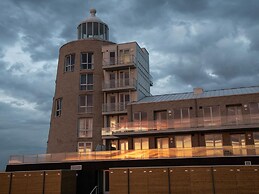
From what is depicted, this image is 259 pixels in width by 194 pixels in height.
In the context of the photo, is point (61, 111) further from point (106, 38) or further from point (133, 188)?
point (133, 188)

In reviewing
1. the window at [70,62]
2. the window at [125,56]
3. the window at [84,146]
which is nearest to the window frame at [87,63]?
the window at [70,62]

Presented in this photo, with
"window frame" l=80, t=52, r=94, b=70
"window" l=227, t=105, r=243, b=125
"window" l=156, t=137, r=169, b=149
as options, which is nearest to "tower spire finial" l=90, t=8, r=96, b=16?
"window frame" l=80, t=52, r=94, b=70

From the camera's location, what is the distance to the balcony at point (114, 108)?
127ft

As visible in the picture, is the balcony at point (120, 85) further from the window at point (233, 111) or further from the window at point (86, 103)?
the window at point (233, 111)

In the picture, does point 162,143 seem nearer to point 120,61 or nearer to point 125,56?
point 120,61

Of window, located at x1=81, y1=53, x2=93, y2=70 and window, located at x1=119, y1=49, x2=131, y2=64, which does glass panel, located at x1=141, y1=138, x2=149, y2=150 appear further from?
window, located at x1=81, y1=53, x2=93, y2=70

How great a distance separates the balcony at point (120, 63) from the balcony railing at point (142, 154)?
13387 mm

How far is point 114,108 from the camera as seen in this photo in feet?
129

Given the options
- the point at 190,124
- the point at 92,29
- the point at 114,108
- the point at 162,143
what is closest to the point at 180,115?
the point at 190,124

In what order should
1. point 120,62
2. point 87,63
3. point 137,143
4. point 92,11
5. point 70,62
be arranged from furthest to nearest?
point 92,11, point 70,62, point 87,63, point 120,62, point 137,143

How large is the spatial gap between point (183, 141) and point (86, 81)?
50.1 ft

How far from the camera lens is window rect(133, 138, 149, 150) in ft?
113

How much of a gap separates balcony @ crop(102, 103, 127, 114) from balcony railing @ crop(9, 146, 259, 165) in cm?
926

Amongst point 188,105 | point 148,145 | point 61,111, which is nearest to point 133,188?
point 148,145
